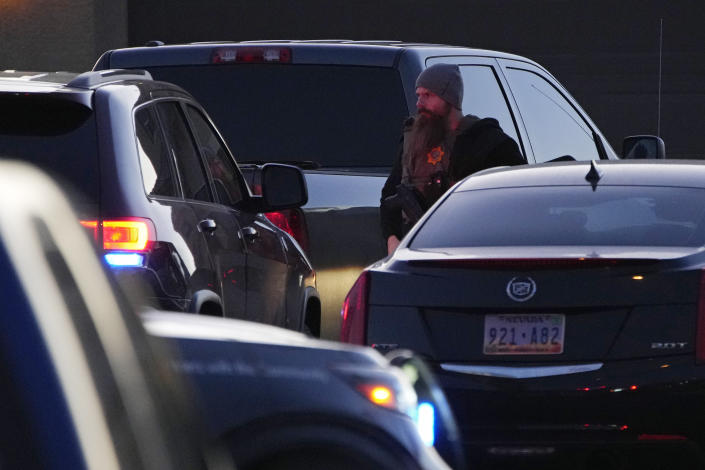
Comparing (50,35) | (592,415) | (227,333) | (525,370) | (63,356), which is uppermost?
(63,356)

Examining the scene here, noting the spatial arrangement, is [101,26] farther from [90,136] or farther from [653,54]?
[90,136]

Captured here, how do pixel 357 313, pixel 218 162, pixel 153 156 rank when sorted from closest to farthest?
1. pixel 153 156
2. pixel 357 313
3. pixel 218 162

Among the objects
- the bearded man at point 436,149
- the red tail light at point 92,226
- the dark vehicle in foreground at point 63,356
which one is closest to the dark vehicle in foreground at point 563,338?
the red tail light at point 92,226

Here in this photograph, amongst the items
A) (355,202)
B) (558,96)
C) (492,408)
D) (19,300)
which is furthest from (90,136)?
(558,96)

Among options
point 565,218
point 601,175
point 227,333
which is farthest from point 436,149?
point 227,333

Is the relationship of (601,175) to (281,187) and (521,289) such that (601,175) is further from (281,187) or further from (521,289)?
(281,187)

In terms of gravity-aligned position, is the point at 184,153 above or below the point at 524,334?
above

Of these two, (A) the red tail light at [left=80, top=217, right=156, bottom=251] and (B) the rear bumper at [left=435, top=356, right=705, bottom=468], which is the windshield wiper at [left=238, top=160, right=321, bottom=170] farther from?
(A) the red tail light at [left=80, top=217, right=156, bottom=251]

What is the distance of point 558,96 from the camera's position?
37.1ft

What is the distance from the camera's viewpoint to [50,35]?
89.5ft

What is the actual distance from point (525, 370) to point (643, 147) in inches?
172

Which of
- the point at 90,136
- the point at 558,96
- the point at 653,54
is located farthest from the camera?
the point at 653,54

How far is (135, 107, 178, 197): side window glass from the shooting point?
605cm

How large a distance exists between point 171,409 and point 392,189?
6463 mm
